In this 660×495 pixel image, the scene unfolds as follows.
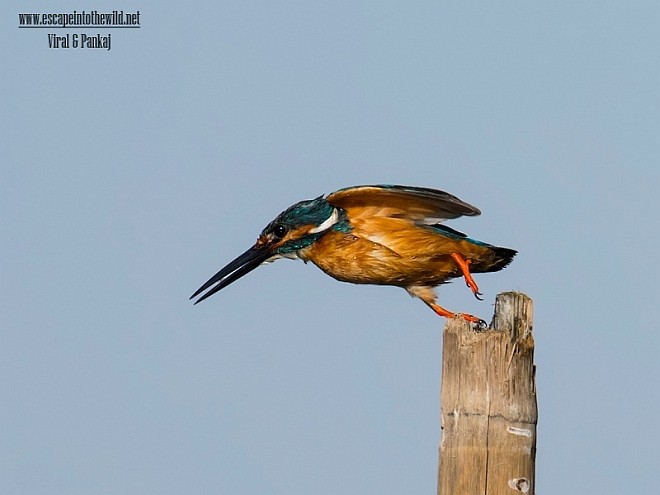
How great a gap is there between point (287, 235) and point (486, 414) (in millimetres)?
4254

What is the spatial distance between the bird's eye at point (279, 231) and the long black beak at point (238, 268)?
0.59 feet

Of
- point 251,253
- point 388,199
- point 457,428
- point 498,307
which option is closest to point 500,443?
point 457,428

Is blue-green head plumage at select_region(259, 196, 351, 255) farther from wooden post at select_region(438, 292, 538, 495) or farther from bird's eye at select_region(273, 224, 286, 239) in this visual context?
wooden post at select_region(438, 292, 538, 495)

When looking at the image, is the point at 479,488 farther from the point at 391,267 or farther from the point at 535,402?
the point at 391,267

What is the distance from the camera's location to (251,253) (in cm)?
948

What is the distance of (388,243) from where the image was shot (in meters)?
8.72

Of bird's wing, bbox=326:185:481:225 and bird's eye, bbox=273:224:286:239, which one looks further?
bird's eye, bbox=273:224:286:239

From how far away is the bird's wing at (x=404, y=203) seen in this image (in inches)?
315

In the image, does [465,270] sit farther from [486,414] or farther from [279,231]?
[486,414]

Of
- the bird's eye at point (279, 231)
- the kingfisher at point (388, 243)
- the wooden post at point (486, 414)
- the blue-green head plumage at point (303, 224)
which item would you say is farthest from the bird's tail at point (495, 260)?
the wooden post at point (486, 414)

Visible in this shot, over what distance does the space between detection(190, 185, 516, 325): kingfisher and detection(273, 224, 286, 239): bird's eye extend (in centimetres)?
1

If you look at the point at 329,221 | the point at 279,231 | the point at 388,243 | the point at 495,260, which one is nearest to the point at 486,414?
the point at 388,243

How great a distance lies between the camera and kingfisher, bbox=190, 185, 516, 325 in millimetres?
8703

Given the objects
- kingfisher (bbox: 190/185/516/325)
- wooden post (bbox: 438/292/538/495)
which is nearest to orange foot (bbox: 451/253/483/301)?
kingfisher (bbox: 190/185/516/325)
